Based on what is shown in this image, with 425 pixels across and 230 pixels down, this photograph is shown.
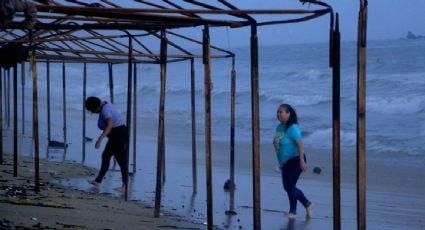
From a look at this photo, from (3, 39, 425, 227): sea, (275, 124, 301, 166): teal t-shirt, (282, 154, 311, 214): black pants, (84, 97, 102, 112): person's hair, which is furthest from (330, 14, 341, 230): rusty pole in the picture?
(84, 97, 102, 112): person's hair

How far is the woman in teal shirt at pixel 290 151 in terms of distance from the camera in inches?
376

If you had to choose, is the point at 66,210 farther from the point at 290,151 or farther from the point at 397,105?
the point at 397,105

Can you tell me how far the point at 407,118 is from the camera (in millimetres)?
25188

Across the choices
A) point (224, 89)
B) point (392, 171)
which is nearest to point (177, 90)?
point (224, 89)

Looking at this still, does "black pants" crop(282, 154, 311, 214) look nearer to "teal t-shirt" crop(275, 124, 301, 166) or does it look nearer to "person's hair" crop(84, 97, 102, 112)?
"teal t-shirt" crop(275, 124, 301, 166)

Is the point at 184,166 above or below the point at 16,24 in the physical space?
below

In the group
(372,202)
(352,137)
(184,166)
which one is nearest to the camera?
(372,202)

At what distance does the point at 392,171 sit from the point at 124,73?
1748 inches

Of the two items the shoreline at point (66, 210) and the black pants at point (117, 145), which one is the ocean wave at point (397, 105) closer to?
the black pants at point (117, 145)

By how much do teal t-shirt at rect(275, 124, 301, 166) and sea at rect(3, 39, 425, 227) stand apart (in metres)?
0.77

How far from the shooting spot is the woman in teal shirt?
9.55 meters

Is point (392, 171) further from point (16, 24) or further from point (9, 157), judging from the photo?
point (16, 24)

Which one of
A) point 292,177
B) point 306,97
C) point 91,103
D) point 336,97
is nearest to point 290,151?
point 292,177

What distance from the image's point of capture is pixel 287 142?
9.62 meters
